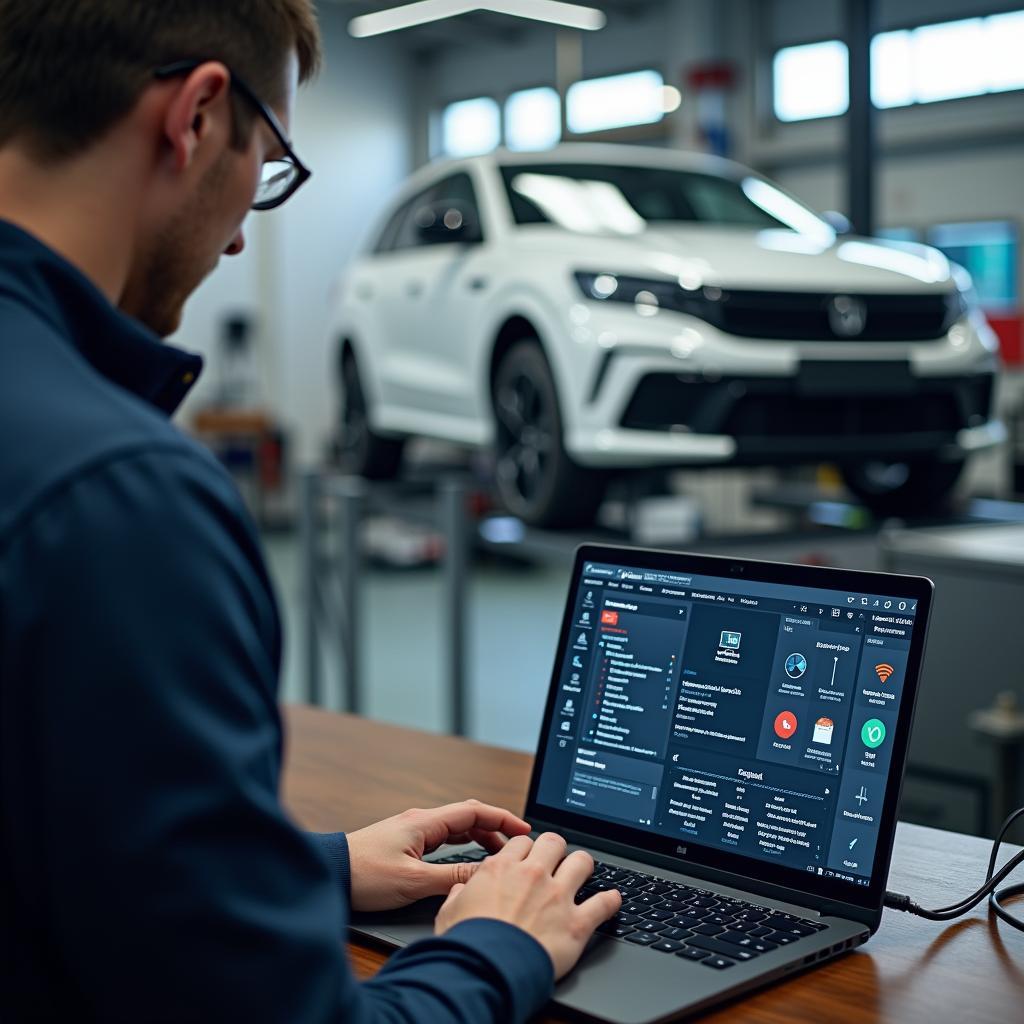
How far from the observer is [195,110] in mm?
815

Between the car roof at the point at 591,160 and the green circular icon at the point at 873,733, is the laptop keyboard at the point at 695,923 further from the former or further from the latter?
the car roof at the point at 591,160

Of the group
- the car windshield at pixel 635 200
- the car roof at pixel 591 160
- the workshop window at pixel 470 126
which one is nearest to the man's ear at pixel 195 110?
the car windshield at pixel 635 200

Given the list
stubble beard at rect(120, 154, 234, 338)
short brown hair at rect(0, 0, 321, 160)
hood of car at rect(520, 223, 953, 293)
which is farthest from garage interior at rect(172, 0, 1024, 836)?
short brown hair at rect(0, 0, 321, 160)

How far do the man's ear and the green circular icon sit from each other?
2.24 feet

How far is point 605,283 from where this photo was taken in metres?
3.83

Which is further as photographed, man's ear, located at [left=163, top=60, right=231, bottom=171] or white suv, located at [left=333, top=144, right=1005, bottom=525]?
white suv, located at [left=333, top=144, right=1005, bottom=525]

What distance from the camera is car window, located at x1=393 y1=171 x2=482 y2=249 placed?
4562mm

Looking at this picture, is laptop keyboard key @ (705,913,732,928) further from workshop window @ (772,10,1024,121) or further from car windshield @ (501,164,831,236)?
workshop window @ (772,10,1024,121)

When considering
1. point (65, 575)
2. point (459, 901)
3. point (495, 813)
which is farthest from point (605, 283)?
point (65, 575)

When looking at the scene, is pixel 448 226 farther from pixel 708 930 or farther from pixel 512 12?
pixel 512 12

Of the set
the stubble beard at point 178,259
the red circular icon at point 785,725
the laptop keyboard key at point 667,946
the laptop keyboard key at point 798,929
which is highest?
the stubble beard at point 178,259

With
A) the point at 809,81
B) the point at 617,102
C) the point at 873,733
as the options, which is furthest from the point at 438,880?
the point at 617,102

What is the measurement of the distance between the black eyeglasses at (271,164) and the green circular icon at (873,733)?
0.62m

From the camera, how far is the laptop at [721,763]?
1041 millimetres
